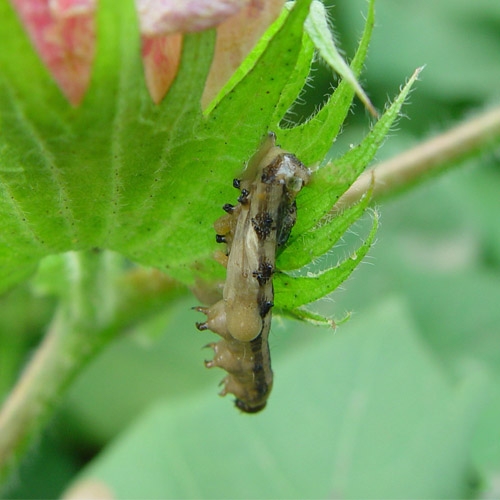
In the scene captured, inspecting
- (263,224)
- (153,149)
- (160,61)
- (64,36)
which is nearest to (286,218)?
(263,224)

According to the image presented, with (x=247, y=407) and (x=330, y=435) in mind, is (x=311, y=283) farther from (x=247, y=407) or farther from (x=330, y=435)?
(x=330, y=435)

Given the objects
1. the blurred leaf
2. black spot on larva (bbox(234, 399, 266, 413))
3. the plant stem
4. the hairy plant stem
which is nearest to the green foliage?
black spot on larva (bbox(234, 399, 266, 413))

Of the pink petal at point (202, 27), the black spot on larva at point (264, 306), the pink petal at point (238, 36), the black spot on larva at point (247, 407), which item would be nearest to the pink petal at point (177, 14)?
the pink petal at point (202, 27)

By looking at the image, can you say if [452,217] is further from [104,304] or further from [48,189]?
[48,189]

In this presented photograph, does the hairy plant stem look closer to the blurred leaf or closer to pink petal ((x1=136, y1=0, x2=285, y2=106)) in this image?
the blurred leaf

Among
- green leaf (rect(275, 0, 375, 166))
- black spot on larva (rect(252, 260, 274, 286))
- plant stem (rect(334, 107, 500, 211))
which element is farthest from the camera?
plant stem (rect(334, 107, 500, 211))

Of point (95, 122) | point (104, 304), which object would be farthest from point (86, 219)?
point (104, 304)
